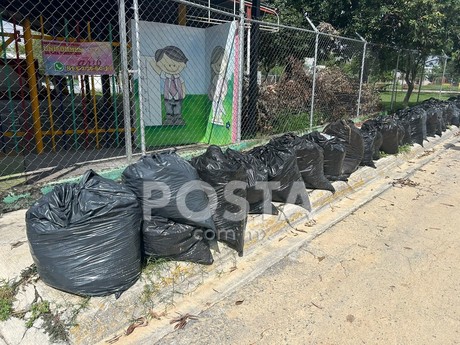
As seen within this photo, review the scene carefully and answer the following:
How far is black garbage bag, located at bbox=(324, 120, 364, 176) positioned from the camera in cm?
540

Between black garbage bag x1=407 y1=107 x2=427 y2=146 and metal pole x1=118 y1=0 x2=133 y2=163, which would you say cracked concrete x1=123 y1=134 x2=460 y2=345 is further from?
black garbage bag x1=407 y1=107 x2=427 y2=146

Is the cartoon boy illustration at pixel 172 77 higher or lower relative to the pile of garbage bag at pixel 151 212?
higher

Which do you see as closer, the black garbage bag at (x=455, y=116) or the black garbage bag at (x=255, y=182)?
the black garbage bag at (x=255, y=182)

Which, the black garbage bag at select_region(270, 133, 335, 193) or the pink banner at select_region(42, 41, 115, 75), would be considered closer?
the black garbage bag at select_region(270, 133, 335, 193)

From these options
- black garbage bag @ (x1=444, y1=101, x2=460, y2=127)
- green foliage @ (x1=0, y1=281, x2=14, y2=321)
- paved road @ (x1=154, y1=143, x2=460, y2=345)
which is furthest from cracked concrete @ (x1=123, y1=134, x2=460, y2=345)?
black garbage bag @ (x1=444, y1=101, x2=460, y2=127)

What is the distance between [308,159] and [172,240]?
232cm

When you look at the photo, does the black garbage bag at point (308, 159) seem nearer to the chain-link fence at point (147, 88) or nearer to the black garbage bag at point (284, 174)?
the black garbage bag at point (284, 174)

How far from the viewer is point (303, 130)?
26.2 feet

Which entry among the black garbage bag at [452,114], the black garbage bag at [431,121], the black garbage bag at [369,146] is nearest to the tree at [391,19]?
the black garbage bag at [452,114]

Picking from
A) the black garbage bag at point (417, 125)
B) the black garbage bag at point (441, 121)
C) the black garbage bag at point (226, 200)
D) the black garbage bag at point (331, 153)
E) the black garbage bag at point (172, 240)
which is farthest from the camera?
the black garbage bag at point (441, 121)

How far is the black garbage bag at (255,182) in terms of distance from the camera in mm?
3723

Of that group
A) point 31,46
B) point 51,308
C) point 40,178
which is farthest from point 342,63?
point 51,308

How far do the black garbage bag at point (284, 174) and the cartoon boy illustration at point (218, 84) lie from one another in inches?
93.7

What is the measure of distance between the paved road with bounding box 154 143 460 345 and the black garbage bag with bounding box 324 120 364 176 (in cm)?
122
